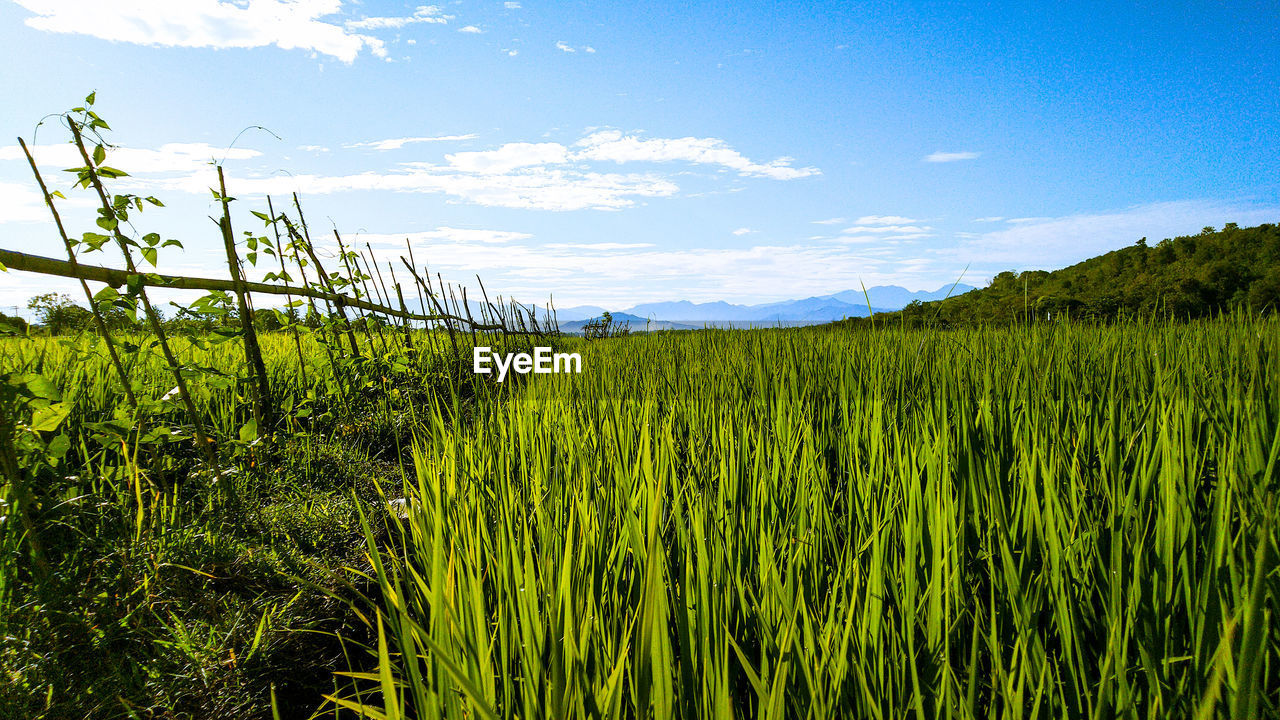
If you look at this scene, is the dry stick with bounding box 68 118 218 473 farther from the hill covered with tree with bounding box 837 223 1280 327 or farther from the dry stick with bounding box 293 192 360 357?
the hill covered with tree with bounding box 837 223 1280 327

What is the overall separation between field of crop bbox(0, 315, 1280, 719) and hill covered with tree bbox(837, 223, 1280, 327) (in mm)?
7146

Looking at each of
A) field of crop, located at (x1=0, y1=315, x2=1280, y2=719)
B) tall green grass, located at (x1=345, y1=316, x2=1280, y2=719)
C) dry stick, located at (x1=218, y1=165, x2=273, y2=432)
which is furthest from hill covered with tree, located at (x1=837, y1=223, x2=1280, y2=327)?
dry stick, located at (x1=218, y1=165, x2=273, y2=432)

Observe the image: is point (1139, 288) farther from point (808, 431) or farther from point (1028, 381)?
point (808, 431)

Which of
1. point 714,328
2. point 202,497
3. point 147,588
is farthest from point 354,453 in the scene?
point 714,328

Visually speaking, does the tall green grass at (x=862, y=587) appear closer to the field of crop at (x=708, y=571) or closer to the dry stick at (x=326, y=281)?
the field of crop at (x=708, y=571)

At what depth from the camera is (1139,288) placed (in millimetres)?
10242

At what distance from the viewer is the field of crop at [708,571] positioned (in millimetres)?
732

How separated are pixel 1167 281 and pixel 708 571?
42.3ft

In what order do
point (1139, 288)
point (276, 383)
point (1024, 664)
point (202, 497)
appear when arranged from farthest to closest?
point (1139, 288) < point (276, 383) < point (202, 497) < point (1024, 664)

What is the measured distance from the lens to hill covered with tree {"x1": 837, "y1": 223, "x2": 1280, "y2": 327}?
28.8 ft

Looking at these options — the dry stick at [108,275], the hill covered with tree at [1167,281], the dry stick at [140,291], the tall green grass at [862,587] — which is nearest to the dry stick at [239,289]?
the dry stick at [108,275]

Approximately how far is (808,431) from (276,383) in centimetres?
294

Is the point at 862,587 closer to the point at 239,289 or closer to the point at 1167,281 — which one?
the point at 239,289

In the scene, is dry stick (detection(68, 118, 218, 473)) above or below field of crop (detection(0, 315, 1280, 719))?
above
